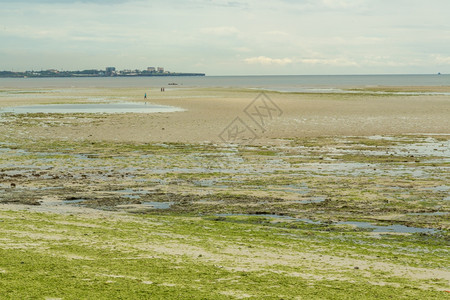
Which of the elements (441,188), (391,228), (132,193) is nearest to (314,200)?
(391,228)

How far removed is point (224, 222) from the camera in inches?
610

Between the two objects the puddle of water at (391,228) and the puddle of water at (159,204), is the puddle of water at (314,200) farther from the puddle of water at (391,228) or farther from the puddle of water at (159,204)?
the puddle of water at (159,204)

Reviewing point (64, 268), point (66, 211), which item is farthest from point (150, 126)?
point (64, 268)

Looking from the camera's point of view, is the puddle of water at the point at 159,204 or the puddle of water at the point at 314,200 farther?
the puddle of water at the point at 314,200

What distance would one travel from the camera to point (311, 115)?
53.3 meters

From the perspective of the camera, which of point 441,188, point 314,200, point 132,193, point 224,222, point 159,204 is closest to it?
point 224,222

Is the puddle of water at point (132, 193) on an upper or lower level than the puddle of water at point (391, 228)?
lower

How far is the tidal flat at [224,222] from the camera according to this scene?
31.3 feet

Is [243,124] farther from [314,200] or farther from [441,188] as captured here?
[314,200]

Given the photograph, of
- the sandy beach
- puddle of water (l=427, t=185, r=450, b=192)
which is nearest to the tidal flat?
puddle of water (l=427, t=185, r=450, b=192)

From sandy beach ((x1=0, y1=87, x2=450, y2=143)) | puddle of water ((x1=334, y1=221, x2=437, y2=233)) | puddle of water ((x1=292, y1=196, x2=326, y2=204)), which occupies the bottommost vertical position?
puddle of water ((x1=334, y1=221, x2=437, y2=233))

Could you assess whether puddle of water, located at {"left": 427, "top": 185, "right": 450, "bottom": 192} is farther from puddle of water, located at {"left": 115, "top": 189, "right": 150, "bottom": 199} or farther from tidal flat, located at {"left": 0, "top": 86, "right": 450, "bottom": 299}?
puddle of water, located at {"left": 115, "top": 189, "right": 150, "bottom": 199}

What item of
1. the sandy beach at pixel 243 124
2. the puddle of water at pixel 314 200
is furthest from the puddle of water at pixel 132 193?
the sandy beach at pixel 243 124

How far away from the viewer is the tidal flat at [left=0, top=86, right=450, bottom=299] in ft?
31.3
